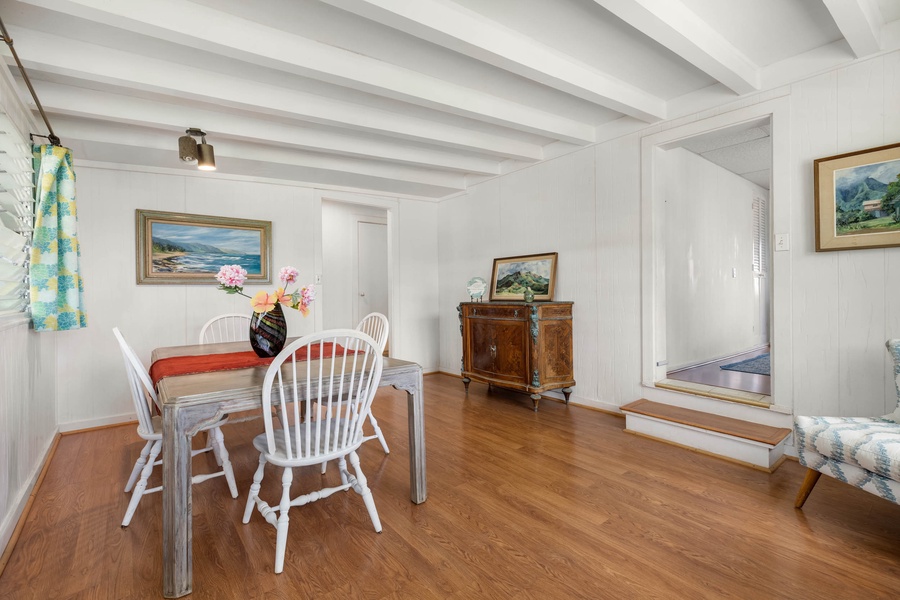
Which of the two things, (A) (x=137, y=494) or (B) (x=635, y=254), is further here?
(B) (x=635, y=254)

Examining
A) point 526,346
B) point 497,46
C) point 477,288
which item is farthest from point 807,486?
point 477,288

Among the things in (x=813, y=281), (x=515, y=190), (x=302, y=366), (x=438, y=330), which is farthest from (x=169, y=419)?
(x=438, y=330)

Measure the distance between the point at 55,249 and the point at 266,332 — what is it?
58.8 inches

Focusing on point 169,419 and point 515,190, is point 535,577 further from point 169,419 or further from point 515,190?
point 515,190

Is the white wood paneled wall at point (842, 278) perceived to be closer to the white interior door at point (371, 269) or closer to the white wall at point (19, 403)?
the white wall at point (19, 403)

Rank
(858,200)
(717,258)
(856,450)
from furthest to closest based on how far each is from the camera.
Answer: (717,258) < (858,200) < (856,450)

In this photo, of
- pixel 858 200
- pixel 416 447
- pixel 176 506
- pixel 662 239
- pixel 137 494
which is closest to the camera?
pixel 176 506

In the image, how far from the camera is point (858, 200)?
244 centimetres

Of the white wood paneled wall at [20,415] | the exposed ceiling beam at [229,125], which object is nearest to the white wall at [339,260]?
the exposed ceiling beam at [229,125]

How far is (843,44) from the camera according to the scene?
2484mm

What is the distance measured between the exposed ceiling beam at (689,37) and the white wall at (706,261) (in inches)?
39.5

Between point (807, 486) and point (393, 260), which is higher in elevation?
point (393, 260)

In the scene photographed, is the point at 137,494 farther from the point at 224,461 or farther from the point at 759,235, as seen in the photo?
the point at 759,235

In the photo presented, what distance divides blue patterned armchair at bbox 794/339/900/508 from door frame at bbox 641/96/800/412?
1.96 feet
